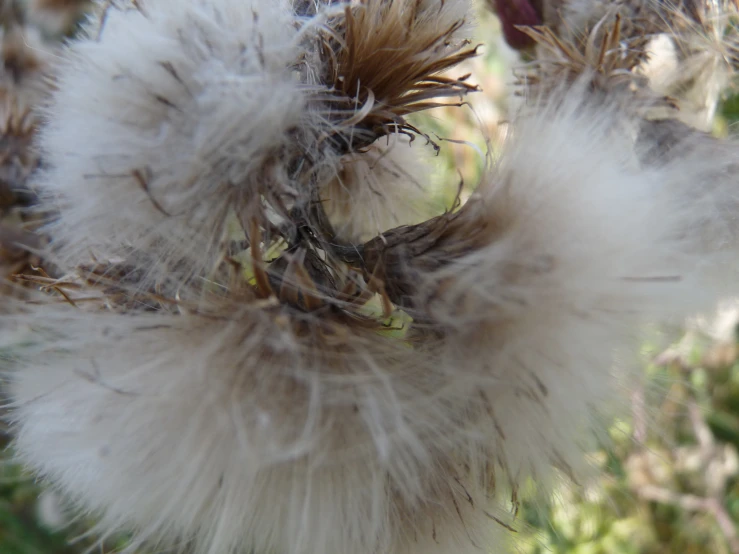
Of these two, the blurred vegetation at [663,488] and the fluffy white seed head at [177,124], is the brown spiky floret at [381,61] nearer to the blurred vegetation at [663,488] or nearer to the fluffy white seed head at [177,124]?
the fluffy white seed head at [177,124]

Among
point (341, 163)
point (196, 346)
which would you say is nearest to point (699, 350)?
point (341, 163)

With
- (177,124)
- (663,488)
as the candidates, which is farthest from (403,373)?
(663,488)

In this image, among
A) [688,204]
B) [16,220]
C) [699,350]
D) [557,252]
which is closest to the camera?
[557,252]

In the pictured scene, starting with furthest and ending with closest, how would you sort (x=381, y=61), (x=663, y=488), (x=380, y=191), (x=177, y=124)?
(x=663, y=488), (x=380, y=191), (x=381, y=61), (x=177, y=124)

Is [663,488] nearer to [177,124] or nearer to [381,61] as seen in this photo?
[381,61]

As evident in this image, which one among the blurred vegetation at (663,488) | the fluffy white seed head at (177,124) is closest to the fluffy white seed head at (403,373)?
the fluffy white seed head at (177,124)

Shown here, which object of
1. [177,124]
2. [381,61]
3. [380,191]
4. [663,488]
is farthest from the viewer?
[663,488]

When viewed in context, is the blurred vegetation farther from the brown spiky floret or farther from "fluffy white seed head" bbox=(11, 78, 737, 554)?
"fluffy white seed head" bbox=(11, 78, 737, 554)

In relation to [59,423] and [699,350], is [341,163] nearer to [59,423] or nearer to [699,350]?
[59,423]
